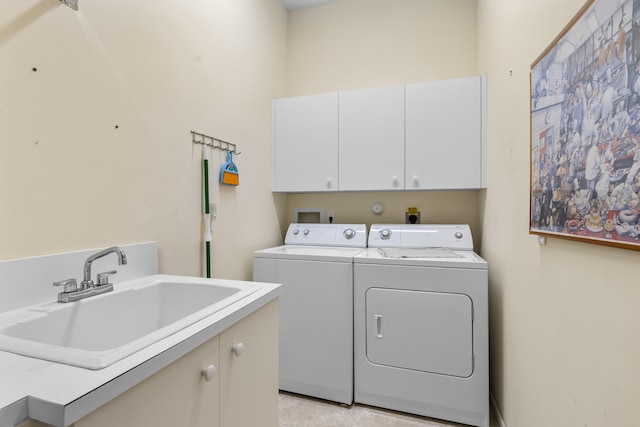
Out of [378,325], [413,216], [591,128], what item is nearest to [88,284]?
[378,325]

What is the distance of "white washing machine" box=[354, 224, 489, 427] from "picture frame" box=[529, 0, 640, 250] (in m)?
0.69

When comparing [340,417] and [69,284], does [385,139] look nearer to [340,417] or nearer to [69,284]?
[340,417]

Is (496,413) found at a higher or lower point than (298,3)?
lower

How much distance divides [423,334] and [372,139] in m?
1.33

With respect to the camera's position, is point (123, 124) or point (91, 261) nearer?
point (91, 261)

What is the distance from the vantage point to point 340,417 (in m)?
1.72

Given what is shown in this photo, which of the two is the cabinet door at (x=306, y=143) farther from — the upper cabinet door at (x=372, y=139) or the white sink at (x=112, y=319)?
the white sink at (x=112, y=319)

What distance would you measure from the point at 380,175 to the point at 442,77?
0.96 meters

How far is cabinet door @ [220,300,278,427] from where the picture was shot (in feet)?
2.79

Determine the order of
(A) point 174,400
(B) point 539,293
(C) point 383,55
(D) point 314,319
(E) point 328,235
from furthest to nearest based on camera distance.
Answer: (C) point 383,55, (E) point 328,235, (D) point 314,319, (B) point 539,293, (A) point 174,400

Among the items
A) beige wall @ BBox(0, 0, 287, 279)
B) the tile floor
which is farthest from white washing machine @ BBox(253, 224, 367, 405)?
beige wall @ BBox(0, 0, 287, 279)

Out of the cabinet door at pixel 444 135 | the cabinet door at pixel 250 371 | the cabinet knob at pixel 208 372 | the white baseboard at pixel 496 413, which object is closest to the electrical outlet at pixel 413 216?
the cabinet door at pixel 444 135

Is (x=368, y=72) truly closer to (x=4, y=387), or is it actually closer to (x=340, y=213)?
(x=340, y=213)

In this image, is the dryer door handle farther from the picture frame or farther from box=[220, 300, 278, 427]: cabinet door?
the picture frame
